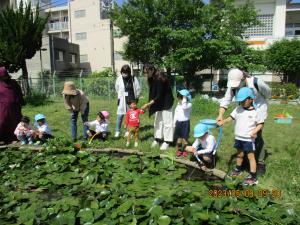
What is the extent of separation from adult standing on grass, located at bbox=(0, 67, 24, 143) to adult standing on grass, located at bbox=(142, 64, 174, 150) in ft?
9.22

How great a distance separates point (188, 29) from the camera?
1627 centimetres

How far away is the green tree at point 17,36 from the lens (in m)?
16.2

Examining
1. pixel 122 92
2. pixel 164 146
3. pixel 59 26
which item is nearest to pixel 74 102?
pixel 122 92

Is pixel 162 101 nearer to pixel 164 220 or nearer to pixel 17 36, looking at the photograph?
pixel 164 220

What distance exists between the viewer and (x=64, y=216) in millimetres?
2764

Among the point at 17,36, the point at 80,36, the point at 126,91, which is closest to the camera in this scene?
the point at 126,91

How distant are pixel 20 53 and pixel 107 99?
5.28 metres

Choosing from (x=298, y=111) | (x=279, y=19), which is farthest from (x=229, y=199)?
(x=279, y=19)

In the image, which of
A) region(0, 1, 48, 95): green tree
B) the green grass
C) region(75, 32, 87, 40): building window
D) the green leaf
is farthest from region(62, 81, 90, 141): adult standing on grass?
region(75, 32, 87, 40): building window

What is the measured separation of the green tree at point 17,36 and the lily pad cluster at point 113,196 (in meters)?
13.1

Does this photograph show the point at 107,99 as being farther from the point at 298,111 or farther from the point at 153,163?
the point at 153,163

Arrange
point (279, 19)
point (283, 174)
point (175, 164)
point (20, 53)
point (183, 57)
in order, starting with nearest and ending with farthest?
point (283, 174), point (175, 164), point (183, 57), point (20, 53), point (279, 19)

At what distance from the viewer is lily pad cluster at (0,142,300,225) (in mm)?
2664

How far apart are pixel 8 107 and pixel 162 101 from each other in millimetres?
3177
